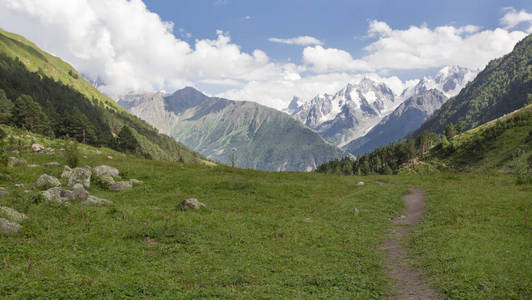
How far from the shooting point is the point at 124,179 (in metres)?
31.4

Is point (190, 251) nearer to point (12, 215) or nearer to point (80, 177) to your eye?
point (12, 215)

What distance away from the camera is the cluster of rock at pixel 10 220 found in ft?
42.9

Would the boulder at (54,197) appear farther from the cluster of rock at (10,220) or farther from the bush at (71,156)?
the bush at (71,156)

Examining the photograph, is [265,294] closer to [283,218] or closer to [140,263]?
[140,263]

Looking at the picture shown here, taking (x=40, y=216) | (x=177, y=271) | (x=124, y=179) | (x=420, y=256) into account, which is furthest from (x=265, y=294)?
(x=124, y=179)

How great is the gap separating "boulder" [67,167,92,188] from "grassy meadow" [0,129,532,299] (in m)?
0.86

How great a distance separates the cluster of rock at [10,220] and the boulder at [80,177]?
10.6 meters

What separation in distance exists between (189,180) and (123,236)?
57.0 feet

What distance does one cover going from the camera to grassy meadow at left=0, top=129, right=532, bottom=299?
10664 millimetres

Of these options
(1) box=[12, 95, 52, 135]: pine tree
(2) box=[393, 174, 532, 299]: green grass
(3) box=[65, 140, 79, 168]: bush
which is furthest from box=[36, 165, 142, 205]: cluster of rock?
(1) box=[12, 95, 52, 135]: pine tree

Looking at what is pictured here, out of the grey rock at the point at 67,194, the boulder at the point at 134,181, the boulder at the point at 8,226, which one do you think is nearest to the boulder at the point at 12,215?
the boulder at the point at 8,226

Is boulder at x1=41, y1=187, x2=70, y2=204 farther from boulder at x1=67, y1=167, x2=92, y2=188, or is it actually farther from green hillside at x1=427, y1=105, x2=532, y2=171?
green hillside at x1=427, y1=105, x2=532, y2=171

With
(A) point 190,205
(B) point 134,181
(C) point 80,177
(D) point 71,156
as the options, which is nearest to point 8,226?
(A) point 190,205

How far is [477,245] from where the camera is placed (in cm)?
1552
